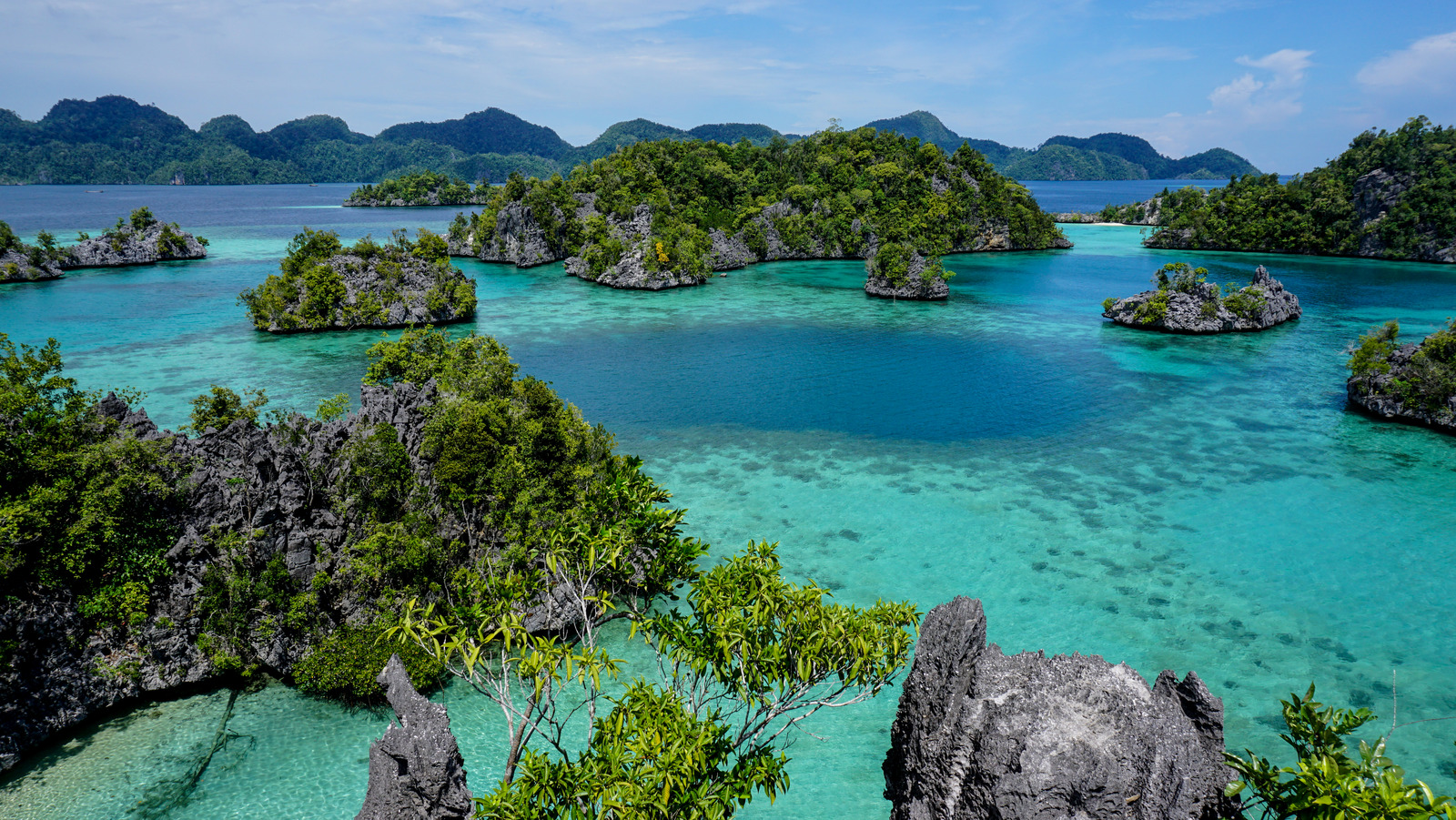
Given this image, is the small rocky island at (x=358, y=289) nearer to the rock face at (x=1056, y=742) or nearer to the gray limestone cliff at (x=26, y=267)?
the gray limestone cliff at (x=26, y=267)

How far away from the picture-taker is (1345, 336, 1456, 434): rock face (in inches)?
1384

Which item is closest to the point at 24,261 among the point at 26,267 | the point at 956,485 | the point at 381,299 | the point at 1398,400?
the point at 26,267

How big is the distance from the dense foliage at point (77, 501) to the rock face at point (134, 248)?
89936 mm

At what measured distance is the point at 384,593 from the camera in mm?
18750

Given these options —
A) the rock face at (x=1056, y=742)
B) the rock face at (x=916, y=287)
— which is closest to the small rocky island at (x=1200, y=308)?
the rock face at (x=916, y=287)

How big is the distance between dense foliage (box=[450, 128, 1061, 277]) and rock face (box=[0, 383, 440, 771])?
64.0 metres

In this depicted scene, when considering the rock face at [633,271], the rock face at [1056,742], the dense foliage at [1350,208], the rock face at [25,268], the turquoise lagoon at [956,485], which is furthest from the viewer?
the dense foliage at [1350,208]

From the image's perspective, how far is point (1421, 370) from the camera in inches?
1420

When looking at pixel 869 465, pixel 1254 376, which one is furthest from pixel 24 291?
pixel 1254 376

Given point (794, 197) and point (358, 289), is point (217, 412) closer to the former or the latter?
point (358, 289)

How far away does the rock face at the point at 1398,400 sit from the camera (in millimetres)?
35156

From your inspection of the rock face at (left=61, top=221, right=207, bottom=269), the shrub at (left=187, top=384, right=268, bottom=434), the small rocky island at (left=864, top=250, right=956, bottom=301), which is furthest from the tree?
the rock face at (left=61, top=221, right=207, bottom=269)

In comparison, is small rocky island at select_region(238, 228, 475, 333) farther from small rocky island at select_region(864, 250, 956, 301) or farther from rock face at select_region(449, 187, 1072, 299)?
small rocky island at select_region(864, 250, 956, 301)

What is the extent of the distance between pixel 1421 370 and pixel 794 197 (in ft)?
263
